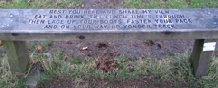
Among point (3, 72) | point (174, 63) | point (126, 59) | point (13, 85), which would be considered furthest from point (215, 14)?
point (3, 72)

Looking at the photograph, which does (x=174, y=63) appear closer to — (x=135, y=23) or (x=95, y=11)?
(x=135, y=23)

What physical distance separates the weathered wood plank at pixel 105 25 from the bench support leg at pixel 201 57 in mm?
192

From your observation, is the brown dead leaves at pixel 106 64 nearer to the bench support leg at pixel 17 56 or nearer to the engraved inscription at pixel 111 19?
the engraved inscription at pixel 111 19

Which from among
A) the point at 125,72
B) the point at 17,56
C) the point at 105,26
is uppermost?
the point at 105,26

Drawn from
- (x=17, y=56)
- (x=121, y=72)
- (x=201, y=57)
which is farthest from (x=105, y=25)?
(x=201, y=57)

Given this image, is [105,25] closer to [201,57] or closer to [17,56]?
[17,56]

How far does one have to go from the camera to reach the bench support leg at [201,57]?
2383 millimetres

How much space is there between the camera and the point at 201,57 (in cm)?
250

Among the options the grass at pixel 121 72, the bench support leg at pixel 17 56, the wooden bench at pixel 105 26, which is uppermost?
the wooden bench at pixel 105 26

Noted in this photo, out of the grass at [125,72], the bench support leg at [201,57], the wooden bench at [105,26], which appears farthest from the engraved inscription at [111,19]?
the grass at [125,72]

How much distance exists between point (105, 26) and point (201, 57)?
1.35m

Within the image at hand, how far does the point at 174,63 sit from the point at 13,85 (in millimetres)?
2255

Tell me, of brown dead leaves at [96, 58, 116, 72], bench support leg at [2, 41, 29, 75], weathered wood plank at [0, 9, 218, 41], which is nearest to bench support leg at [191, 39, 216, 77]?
weathered wood plank at [0, 9, 218, 41]

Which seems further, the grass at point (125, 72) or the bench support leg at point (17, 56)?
the grass at point (125, 72)
